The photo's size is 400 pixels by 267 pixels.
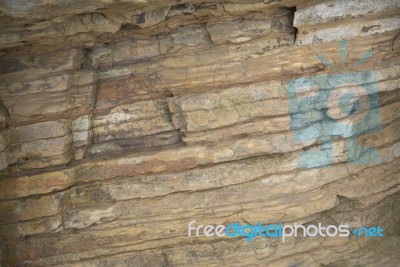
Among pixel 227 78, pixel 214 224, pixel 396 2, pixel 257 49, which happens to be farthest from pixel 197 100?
pixel 396 2

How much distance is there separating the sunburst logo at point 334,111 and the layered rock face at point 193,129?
0.02m

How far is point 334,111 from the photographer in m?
7.05

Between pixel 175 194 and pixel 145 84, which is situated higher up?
pixel 145 84

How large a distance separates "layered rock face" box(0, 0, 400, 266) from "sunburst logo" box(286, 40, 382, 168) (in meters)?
0.02

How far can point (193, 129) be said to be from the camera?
710cm

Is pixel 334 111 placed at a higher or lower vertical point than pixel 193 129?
lower

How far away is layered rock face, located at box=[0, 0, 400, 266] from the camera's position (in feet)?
22.6

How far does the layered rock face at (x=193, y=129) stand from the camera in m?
6.88

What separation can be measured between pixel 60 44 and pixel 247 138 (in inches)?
119

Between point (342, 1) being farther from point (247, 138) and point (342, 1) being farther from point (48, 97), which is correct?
point (48, 97)

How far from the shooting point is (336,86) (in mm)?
6969

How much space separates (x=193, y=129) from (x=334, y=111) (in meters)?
2.10

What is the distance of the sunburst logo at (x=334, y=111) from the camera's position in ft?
22.9

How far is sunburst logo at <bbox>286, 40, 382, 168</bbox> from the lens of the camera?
6965 mm
